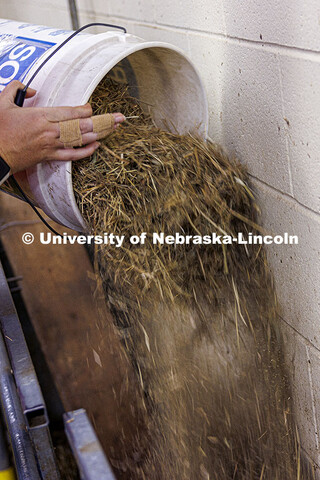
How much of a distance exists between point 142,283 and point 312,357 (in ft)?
1.72

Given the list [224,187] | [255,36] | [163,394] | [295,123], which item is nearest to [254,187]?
[224,187]

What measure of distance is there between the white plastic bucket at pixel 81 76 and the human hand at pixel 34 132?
4cm

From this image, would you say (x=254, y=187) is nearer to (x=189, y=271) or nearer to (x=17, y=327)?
(x=189, y=271)

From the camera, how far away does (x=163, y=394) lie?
1.64m

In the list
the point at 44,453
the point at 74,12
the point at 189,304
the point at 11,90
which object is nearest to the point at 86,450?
the point at 44,453

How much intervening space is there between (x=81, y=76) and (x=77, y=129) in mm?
146

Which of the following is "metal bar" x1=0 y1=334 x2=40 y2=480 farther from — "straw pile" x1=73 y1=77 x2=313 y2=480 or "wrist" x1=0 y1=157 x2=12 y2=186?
"wrist" x1=0 y1=157 x2=12 y2=186

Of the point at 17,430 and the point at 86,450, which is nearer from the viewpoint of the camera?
the point at 86,450

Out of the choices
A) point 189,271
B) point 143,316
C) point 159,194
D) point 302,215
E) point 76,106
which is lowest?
point 143,316

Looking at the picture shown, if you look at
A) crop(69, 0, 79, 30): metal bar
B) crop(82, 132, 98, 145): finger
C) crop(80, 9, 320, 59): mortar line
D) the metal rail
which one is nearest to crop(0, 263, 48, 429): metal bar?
the metal rail

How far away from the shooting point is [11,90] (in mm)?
1334

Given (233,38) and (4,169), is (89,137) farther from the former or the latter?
(233,38)

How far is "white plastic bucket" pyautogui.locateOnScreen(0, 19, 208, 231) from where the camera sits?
1.36 m

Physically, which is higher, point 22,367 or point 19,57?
point 19,57
